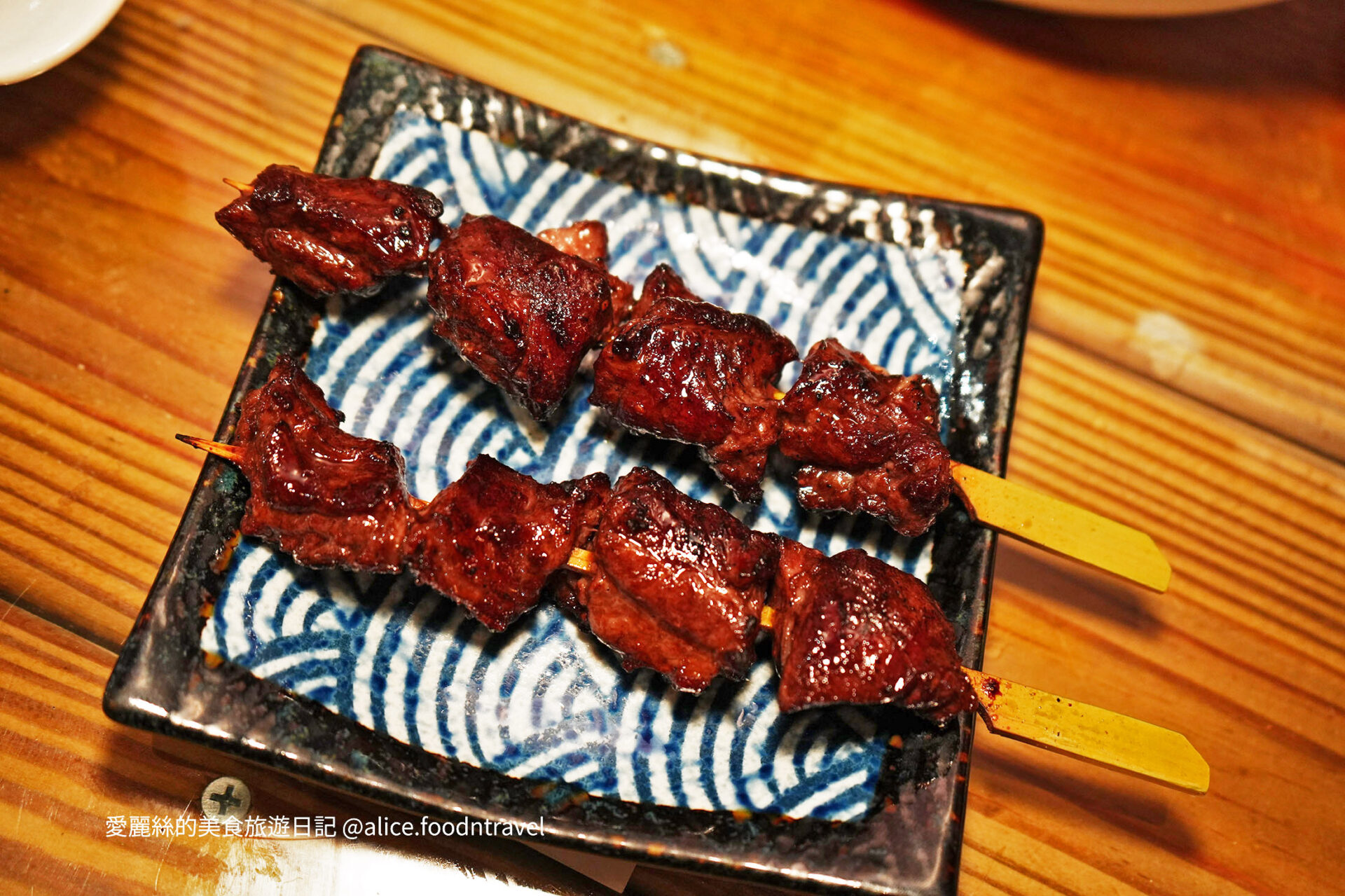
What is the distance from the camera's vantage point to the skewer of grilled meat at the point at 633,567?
2809 mm

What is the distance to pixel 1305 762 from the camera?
3682mm

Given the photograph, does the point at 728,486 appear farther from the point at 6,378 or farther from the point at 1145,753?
the point at 6,378

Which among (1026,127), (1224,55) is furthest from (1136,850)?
(1224,55)

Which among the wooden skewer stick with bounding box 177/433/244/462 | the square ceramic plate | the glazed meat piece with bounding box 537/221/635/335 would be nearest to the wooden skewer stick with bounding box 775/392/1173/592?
the square ceramic plate

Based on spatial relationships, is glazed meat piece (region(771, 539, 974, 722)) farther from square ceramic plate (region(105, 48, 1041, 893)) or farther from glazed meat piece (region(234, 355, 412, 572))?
glazed meat piece (region(234, 355, 412, 572))

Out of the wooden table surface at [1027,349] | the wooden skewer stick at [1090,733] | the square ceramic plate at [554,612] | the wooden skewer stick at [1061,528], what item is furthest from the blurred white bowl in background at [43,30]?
the wooden skewer stick at [1090,733]

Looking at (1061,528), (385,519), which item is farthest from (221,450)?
(1061,528)

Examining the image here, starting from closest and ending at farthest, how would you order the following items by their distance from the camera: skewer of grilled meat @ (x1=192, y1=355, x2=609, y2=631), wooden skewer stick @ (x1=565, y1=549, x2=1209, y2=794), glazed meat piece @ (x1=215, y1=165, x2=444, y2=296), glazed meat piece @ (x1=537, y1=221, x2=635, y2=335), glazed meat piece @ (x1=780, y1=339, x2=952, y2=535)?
wooden skewer stick @ (x1=565, y1=549, x2=1209, y2=794) < skewer of grilled meat @ (x1=192, y1=355, x2=609, y2=631) < glazed meat piece @ (x1=780, y1=339, x2=952, y2=535) < glazed meat piece @ (x1=215, y1=165, x2=444, y2=296) < glazed meat piece @ (x1=537, y1=221, x2=635, y2=335)

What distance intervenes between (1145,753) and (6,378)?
4.33m

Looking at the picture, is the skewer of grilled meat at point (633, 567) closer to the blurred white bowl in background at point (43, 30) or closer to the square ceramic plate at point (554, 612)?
the square ceramic plate at point (554, 612)

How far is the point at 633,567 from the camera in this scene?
112 inches

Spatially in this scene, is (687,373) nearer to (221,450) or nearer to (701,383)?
(701,383)

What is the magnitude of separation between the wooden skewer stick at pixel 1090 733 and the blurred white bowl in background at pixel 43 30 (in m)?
4.04

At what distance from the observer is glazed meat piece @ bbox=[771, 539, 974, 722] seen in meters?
2.77
